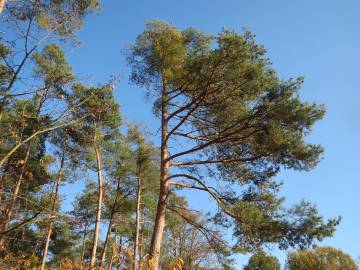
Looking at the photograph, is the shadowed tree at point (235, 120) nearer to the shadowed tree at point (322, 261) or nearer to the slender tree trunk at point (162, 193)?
the slender tree trunk at point (162, 193)

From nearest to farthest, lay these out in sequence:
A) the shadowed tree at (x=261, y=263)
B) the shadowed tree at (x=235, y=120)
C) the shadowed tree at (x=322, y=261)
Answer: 1. the shadowed tree at (x=235, y=120)
2. the shadowed tree at (x=261, y=263)
3. the shadowed tree at (x=322, y=261)

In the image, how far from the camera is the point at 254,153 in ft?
36.6

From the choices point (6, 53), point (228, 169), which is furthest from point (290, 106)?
point (6, 53)

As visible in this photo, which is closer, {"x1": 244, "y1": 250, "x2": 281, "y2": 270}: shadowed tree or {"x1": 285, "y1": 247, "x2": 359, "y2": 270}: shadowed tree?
{"x1": 244, "y1": 250, "x2": 281, "y2": 270}: shadowed tree

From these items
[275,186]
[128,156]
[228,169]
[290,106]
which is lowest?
[275,186]

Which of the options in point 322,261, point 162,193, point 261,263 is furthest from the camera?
point 322,261

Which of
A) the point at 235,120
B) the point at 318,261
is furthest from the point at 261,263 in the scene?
the point at 235,120

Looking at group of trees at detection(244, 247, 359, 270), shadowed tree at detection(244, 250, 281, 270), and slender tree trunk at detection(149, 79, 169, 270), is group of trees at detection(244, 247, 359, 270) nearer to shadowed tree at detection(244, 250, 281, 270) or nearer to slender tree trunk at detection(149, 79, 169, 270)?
shadowed tree at detection(244, 250, 281, 270)

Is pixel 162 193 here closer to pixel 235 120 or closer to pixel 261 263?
pixel 235 120

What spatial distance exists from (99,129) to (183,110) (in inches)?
300

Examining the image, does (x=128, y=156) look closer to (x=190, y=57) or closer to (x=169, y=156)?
(x=169, y=156)

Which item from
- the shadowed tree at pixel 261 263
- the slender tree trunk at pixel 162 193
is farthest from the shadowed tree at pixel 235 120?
the shadowed tree at pixel 261 263

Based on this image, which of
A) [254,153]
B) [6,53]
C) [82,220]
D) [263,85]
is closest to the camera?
[82,220]

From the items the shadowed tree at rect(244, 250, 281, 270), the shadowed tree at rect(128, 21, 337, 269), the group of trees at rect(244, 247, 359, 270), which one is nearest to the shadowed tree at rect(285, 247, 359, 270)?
the group of trees at rect(244, 247, 359, 270)
